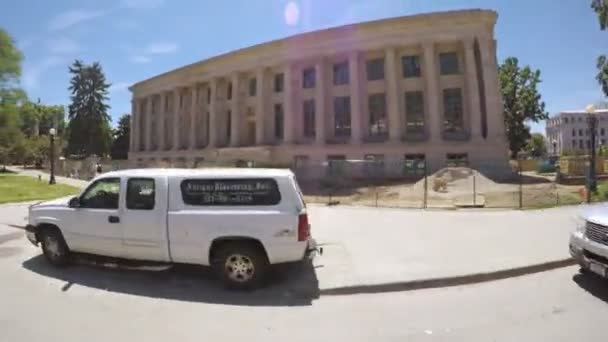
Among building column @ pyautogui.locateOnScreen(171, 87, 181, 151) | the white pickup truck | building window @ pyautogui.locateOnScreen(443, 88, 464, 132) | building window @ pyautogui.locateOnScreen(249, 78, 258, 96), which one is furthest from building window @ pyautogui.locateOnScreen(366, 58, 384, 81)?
the white pickup truck

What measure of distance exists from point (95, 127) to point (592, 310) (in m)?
81.1

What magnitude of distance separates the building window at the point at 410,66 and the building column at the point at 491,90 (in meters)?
6.14

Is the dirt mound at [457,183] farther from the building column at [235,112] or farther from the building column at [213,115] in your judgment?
the building column at [213,115]

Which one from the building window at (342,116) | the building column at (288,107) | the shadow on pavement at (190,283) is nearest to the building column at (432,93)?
the building window at (342,116)

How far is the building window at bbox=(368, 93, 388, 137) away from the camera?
40531 millimetres

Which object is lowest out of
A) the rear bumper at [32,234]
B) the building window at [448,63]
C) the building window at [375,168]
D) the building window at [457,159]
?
the rear bumper at [32,234]

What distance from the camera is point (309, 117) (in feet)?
146

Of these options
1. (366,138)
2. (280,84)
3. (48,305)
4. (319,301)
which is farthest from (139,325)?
(280,84)

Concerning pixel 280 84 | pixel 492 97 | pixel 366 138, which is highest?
pixel 280 84

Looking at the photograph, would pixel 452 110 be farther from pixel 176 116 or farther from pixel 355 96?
pixel 176 116

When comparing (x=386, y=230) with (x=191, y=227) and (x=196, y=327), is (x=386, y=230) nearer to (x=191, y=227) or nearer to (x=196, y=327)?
(x=191, y=227)

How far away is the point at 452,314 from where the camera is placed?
4891 mm

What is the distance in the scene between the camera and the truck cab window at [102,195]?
6539 mm

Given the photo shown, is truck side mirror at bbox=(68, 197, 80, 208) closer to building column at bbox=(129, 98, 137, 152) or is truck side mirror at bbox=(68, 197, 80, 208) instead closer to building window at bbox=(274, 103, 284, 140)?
building window at bbox=(274, 103, 284, 140)
